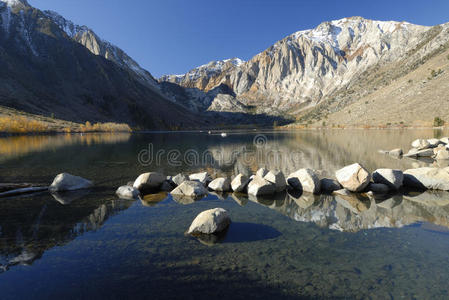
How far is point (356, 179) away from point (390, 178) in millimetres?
3103

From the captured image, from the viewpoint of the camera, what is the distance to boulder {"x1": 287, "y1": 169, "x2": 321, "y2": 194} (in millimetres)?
17344

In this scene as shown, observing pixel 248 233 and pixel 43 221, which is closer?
pixel 248 233

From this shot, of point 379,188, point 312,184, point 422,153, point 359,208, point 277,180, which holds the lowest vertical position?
point 359,208

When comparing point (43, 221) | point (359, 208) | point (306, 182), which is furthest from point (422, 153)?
point (43, 221)

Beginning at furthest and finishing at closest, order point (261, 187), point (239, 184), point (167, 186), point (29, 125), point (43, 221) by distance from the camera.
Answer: point (29, 125) → point (167, 186) → point (239, 184) → point (261, 187) → point (43, 221)

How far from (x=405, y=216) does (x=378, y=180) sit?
596cm

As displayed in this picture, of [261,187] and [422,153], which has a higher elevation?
[422,153]

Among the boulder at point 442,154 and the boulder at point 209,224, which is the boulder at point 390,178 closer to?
the boulder at point 209,224

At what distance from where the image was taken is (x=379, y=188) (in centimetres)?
1719

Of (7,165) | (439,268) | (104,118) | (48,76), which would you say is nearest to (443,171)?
(439,268)

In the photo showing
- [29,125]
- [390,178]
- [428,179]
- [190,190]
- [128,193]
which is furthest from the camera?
[29,125]

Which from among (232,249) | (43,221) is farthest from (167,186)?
(232,249)

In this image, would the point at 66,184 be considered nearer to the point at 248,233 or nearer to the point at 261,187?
the point at 261,187

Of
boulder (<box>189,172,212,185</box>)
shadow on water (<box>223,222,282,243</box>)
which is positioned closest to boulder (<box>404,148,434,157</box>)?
boulder (<box>189,172,212,185</box>)
